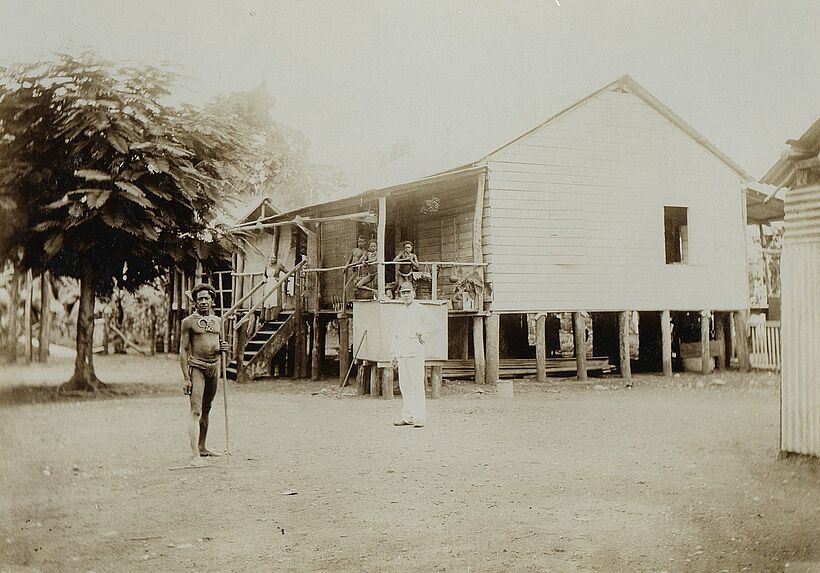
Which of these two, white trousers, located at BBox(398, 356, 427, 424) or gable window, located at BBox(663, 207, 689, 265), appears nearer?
white trousers, located at BBox(398, 356, 427, 424)

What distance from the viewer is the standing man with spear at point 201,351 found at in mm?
4172

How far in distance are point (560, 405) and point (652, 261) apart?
425cm

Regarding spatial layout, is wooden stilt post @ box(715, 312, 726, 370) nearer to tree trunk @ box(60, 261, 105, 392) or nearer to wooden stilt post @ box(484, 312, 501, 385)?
wooden stilt post @ box(484, 312, 501, 385)

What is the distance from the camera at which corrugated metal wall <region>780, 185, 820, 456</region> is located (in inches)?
185

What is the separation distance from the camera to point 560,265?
982cm

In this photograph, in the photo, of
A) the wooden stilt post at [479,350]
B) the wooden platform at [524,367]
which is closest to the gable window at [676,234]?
the wooden platform at [524,367]

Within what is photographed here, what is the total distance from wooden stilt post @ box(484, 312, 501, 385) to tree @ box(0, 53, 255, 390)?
6.59 metres

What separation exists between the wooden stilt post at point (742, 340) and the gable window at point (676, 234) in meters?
1.34

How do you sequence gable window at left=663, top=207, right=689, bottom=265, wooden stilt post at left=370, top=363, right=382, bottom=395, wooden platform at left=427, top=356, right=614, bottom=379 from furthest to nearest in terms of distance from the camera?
gable window at left=663, top=207, right=689, bottom=265
wooden platform at left=427, top=356, right=614, bottom=379
wooden stilt post at left=370, top=363, right=382, bottom=395

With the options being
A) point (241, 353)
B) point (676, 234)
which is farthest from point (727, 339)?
point (241, 353)

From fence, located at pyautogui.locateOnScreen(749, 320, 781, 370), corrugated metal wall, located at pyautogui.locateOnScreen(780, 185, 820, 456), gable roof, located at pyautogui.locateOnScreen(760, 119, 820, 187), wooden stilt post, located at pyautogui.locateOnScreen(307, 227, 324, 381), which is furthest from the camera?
wooden stilt post, located at pyautogui.locateOnScreen(307, 227, 324, 381)

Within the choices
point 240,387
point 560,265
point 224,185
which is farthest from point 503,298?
point 224,185

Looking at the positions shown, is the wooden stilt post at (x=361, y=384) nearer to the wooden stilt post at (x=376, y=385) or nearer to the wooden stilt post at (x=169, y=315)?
the wooden stilt post at (x=376, y=385)

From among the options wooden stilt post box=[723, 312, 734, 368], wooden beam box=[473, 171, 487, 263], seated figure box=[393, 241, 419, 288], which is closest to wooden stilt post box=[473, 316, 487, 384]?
wooden beam box=[473, 171, 487, 263]
